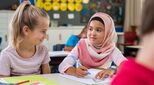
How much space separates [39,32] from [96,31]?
421 mm

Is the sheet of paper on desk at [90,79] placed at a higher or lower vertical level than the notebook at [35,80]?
lower

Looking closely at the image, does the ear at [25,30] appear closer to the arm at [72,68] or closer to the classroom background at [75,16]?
the arm at [72,68]

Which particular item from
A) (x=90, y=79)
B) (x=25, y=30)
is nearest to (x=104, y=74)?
(x=90, y=79)

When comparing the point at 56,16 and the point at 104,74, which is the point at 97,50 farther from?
the point at 56,16

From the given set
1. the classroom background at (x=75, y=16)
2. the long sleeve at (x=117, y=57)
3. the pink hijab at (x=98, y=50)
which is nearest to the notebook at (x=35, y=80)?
the pink hijab at (x=98, y=50)

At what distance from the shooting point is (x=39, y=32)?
1.74 meters

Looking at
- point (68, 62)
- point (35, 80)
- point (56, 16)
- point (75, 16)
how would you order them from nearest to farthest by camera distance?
point (35, 80), point (68, 62), point (56, 16), point (75, 16)

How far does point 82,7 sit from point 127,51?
177 centimetres

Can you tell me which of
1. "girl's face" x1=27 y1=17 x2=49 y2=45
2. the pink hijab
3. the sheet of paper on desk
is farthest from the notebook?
the pink hijab

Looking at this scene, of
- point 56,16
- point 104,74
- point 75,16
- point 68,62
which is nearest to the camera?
point 104,74

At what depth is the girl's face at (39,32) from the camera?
1732 mm

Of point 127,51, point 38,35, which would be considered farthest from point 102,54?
Answer: point 127,51

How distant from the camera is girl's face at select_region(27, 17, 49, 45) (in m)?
1.73

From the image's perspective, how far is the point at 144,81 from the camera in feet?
1.07
